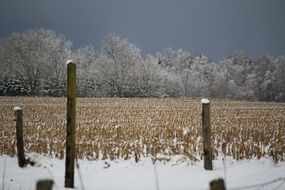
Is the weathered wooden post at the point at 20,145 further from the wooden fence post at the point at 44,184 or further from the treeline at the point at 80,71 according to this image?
the treeline at the point at 80,71

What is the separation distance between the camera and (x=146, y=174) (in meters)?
8.85

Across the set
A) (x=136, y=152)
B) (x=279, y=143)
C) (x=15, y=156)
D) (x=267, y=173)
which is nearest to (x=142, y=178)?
(x=136, y=152)

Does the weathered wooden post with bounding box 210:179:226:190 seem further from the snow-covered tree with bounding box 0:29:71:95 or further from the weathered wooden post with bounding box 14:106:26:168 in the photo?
the snow-covered tree with bounding box 0:29:71:95

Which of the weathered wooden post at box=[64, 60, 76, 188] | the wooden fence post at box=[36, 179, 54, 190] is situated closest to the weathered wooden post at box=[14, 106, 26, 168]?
the weathered wooden post at box=[64, 60, 76, 188]

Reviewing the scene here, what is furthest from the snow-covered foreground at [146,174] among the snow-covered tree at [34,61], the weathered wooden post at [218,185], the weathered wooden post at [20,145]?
the snow-covered tree at [34,61]

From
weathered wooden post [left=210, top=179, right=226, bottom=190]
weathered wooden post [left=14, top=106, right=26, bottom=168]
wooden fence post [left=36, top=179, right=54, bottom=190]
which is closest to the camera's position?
weathered wooden post [left=210, top=179, right=226, bottom=190]

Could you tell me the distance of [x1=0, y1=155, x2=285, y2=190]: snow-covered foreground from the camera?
24.4 feet

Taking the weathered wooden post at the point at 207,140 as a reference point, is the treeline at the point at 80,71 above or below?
above

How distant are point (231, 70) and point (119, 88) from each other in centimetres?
4077

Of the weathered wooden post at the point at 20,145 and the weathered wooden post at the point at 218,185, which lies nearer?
the weathered wooden post at the point at 218,185

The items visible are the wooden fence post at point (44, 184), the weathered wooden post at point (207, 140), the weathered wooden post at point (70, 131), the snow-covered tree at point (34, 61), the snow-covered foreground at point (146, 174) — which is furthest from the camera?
the snow-covered tree at point (34, 61)

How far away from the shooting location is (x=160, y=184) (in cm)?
778

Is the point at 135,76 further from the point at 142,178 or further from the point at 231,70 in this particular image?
the point at 142,178

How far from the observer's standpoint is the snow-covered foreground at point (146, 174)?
7.45 m
